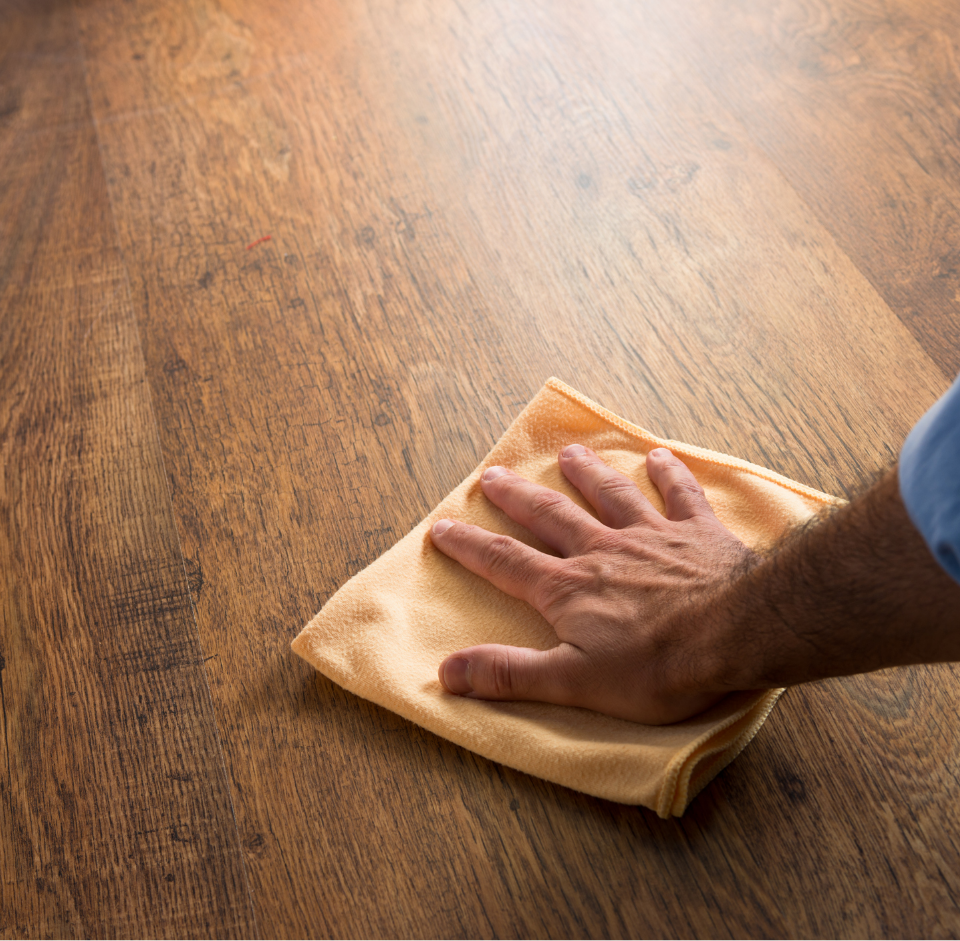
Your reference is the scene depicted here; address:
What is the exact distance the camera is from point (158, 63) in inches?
49.2

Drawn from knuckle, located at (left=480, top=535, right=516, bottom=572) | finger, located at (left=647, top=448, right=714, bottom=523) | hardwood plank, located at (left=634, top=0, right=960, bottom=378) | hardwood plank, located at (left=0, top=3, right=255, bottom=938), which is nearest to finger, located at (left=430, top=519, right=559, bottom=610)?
knuckle, located at (left=480, top=535, right=516, bottom=572)

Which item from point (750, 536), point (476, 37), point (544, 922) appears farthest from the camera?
point (476, 37)

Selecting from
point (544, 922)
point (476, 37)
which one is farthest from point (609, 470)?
point (476, 37)

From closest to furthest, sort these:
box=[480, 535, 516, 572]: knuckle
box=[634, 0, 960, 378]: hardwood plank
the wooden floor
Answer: the wooden floor < box=[480, 535, 516, 572]: knuckle < box=[634, 0, 960, 378]: hardwood plank

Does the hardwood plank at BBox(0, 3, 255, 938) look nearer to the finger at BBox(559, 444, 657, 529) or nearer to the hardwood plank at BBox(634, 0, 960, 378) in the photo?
the finger at BBox(559, 444, 657, 529)

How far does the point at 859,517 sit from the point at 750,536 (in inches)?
8.4

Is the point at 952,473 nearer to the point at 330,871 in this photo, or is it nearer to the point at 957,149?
the point at 330,871

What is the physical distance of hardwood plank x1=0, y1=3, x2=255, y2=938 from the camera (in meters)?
0.57

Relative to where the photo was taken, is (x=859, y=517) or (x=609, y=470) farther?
(x=609, y=470)

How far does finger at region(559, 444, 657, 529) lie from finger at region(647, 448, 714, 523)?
0.06ft

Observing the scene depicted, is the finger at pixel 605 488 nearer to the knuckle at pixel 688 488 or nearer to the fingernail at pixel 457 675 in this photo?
the knuckle at pixel 688 488

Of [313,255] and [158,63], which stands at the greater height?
[158,63]

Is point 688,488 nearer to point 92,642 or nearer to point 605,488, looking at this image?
point 605,488

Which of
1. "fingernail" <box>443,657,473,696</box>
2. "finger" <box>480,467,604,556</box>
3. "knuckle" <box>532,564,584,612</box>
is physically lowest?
"fingernail" <box>443,657,473,696</box>
